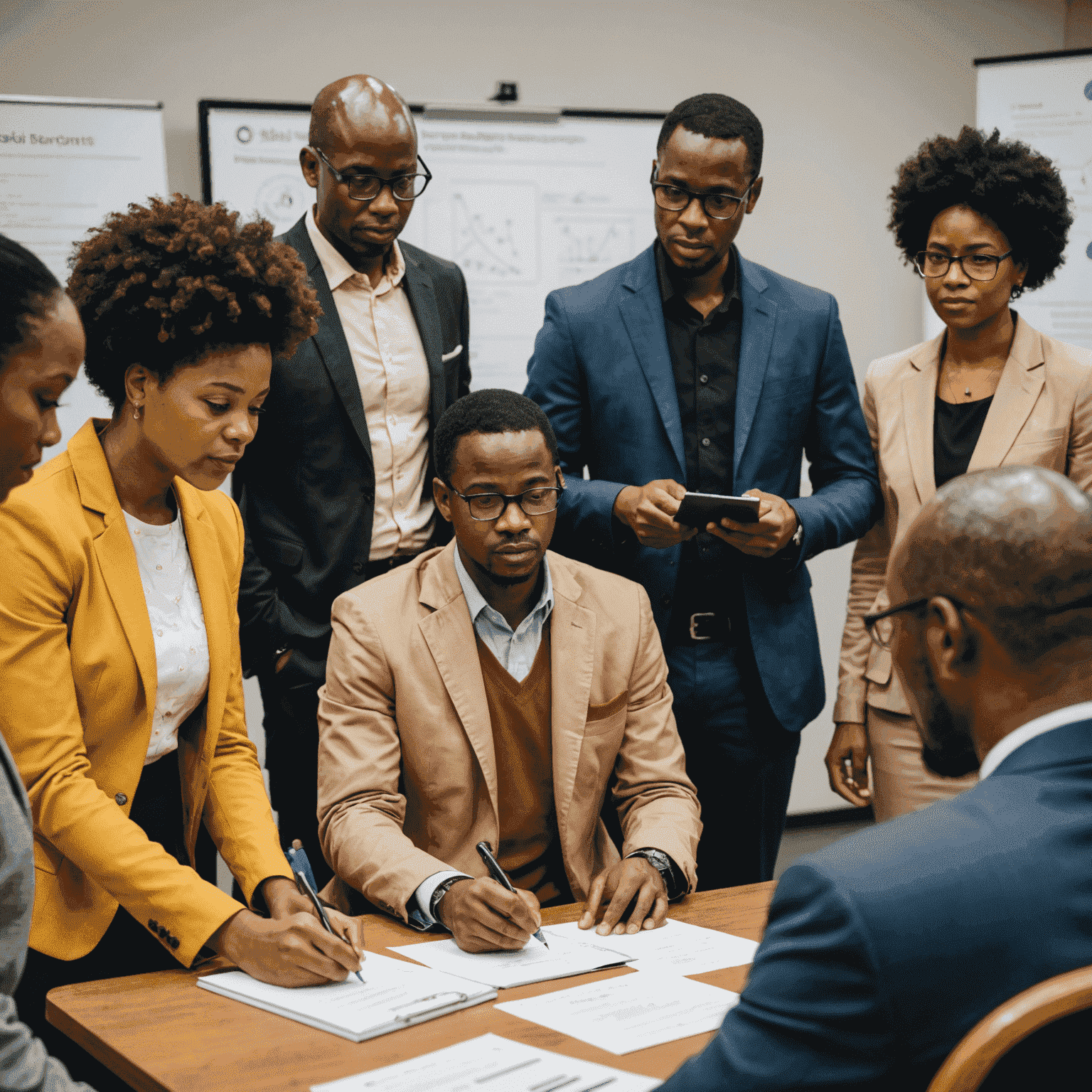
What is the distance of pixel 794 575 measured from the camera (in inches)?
102

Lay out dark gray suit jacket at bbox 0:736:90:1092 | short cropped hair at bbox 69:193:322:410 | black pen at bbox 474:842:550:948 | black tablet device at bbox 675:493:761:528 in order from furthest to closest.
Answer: black tablet device at bbox 675:493:761:528 → short cropped hair at bbox 69:193:322:410 → black pen at bbox 474:842:550:948 → dark gray suit jacket at bbox 0:736:90:1092

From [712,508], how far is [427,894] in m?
0.93

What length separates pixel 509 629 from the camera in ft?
7.26

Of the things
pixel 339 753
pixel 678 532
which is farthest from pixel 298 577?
pixel 678 532

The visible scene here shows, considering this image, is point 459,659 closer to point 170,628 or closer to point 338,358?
point 170,628

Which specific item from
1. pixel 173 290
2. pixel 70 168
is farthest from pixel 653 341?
pixel 70 168

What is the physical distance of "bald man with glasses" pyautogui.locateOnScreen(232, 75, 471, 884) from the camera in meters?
2.48

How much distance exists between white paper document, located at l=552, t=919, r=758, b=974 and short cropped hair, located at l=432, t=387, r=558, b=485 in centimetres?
91

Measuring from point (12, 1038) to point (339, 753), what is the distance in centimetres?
94

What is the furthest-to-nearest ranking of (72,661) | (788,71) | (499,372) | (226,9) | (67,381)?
(788,71)
(499,372)
(226,9)
(72,661)
(67,381)

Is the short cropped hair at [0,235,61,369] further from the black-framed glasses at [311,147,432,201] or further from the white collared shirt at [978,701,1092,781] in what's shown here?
the black-framed glasses at [311,147,432,201]

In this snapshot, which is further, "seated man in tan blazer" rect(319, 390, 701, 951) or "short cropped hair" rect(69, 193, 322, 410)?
"seated man in tan blazer" rect(319, 390, 701, 951)

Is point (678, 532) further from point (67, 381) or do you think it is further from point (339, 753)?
point (67, 381)

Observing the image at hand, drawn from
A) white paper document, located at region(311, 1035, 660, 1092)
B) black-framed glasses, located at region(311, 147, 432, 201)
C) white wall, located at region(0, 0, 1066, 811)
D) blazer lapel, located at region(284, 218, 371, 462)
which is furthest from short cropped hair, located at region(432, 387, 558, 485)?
white wall, located at region(0, 0, 1066, 811)
